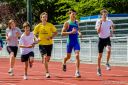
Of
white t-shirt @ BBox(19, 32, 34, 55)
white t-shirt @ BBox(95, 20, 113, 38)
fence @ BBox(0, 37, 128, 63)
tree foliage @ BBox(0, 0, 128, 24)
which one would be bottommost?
fence @ BBox(0, 37, 128, 63)

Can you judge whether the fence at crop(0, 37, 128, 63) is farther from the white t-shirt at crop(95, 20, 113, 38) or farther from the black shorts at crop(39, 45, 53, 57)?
the black shorts at crop(39, 45, 53, 57)

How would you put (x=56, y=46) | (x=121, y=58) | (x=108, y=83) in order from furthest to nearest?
(x=56, y=46), (x=121, y=58), (x=108, y=83)

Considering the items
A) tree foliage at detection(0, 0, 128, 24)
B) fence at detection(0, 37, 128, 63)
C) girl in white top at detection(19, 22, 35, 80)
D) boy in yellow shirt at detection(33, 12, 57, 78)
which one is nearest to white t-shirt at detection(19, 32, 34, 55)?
girl in white top at detection(19, 22, 35, 80)

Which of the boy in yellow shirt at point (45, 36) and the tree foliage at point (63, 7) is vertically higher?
the tree foliage at point (63, 7)

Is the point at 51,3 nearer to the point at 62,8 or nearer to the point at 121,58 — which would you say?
the point at 62,8

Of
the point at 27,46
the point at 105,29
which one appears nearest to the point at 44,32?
the point at 27,46

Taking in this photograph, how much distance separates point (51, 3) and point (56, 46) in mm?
23215

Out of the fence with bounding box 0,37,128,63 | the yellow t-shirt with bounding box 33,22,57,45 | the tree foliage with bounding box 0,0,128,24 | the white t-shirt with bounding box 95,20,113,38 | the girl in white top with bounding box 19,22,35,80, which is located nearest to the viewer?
the girl in white top with bounding box 19,22,35,80

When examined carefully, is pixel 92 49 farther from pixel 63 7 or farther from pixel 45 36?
pixel 63 7

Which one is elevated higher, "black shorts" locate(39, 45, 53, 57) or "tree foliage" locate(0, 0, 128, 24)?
"tree foliage" locate(0, 0, 128, 24)

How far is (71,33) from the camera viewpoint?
1395 centimetres

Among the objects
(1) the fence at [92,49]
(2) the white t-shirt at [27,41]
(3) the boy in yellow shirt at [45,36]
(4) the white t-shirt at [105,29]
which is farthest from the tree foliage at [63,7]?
(2) the white t-shirt at [27,41]

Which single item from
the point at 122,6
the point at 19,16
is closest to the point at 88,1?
the point at 122,6

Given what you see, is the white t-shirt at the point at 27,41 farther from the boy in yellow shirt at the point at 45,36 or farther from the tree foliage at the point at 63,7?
the tree foliage at the point at 63,7
